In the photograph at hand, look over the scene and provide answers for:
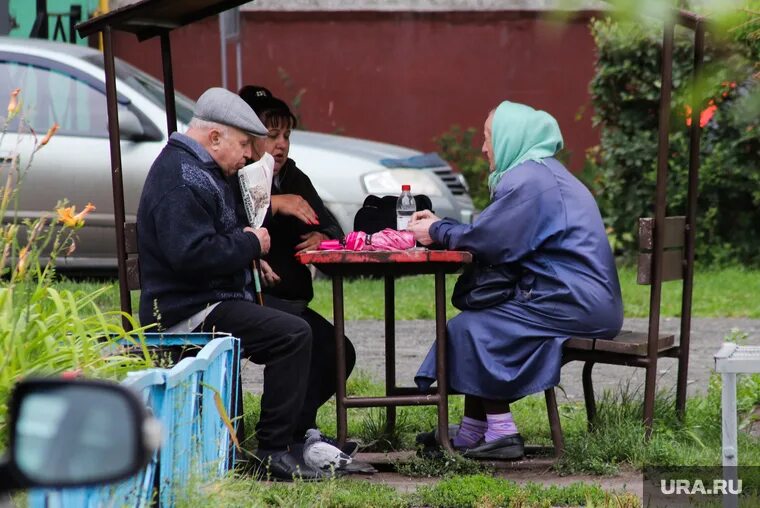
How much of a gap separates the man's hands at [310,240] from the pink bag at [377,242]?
30 centimetres

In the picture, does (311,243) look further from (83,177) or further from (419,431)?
(83,177)

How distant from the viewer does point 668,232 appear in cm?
539

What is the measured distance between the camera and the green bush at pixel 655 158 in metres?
11.2

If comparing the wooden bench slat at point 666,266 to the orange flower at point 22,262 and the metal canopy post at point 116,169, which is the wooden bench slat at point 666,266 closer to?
the metal canopy post at point 116,169

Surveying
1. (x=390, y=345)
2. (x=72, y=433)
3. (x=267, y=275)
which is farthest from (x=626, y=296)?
(x=72, y=433)

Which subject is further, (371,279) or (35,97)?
(371,279)

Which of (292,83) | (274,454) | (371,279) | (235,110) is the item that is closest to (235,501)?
(274,454)

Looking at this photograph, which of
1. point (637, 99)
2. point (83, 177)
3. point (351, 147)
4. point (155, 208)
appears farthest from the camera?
point (637, 99)

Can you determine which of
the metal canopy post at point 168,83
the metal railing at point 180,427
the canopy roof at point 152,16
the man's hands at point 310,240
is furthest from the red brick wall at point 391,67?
the metal railing at point 180,427

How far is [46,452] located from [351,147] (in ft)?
28.9

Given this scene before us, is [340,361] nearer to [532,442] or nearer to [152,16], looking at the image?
[532,442]

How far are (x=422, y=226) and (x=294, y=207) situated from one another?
0.57 metres

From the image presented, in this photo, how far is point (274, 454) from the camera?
488cm

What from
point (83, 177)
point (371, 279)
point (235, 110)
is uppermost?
point (235, 110)
